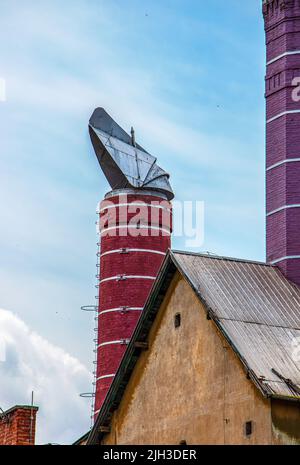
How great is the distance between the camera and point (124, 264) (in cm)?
7888

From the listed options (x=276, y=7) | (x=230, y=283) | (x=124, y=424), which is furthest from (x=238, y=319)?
(x=276, y=7)

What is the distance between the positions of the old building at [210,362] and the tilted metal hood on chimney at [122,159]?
107 feet

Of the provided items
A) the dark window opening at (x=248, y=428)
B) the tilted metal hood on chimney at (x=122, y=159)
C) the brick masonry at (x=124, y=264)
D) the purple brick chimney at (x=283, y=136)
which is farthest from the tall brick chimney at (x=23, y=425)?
the tilted metal hood on chimney at (x=122, y=159)

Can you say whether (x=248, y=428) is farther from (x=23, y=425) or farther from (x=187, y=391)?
(x=23, y=425)

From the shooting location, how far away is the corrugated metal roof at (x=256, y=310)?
41312 mm

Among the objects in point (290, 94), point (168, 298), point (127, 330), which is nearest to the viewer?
point (168, 298)

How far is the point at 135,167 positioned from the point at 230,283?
36.6 meters

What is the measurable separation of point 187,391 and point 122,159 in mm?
38117

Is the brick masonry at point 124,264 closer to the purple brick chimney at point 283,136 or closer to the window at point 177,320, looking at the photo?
the purple brick chimney at point 283,136

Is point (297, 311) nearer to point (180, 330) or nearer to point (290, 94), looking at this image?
point (180, 330)

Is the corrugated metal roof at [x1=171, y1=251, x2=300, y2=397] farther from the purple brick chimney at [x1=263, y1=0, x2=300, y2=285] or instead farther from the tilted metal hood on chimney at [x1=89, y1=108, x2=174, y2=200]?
the tilted metal hood on chimney at [x1=89, y1=108, x2=174, y2=200]

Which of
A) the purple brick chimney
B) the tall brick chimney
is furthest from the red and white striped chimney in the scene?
the tall brick chimney
